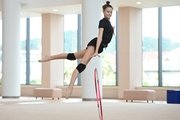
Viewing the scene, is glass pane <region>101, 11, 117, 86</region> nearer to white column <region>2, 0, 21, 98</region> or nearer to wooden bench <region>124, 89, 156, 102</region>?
wooden bench <region>124, 89, 156, 102</region>

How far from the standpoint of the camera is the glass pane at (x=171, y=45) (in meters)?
19.0

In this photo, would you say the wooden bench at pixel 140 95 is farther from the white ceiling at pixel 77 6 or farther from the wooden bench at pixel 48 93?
the white ceiling at pixel 77 6

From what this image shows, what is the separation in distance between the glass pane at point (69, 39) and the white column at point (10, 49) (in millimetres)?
4704

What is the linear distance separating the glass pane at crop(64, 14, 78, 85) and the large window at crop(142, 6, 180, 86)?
13.3 feet

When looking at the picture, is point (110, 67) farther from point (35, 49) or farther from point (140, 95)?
point (35, 49)

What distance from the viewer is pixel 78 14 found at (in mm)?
21891

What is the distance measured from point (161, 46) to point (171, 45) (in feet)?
1.67

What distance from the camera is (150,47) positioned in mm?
19781

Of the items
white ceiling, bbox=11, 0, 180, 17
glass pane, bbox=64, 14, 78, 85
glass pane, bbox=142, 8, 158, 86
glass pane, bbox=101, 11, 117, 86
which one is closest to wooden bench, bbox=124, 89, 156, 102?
glass pane, bbox=142, 8, 158, 86

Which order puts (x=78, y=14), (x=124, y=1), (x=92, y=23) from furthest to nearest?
(x=78, y=14) → (x=124, y=1) → (x=92, y=23)

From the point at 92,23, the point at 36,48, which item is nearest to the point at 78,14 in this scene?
the point at 36,48

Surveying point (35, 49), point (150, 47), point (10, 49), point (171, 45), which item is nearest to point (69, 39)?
point (35, 49)

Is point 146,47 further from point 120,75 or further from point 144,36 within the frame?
point 120,75

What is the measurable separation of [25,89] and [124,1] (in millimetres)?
8275
